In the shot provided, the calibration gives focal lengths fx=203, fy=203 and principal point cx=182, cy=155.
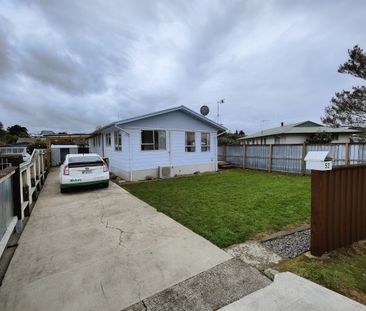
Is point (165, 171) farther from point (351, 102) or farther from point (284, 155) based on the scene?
point (351, 102)

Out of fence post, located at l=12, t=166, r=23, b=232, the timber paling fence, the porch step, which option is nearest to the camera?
the porch step

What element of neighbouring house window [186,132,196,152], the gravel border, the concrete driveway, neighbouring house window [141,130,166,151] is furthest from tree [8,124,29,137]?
the gravel border

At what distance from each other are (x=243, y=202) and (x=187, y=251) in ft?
11.8

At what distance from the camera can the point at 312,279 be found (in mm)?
2543

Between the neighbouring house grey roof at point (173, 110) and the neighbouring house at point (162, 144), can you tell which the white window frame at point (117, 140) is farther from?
the neighbouring house grey roof at point (173, 110)

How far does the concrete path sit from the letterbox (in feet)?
5.04

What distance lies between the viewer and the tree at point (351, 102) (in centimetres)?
1102

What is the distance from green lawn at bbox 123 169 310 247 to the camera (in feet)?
14.1

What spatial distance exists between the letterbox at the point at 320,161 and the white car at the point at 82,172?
7.26 metres

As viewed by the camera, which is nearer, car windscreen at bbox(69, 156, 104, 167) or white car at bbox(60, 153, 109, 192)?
white car at bbox(60, 153, 109, 192)

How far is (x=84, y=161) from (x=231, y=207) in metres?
5.80

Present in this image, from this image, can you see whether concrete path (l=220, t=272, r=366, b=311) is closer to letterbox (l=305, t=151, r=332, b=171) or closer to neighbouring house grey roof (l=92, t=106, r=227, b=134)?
letterbox (l=305, t=151, r=332, b=171)

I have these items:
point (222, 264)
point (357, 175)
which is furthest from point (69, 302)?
point (357, 175)

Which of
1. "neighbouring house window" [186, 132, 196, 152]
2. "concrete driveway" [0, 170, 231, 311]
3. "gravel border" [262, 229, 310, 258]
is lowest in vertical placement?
"gravel border" [262, 229, 310, 258]
